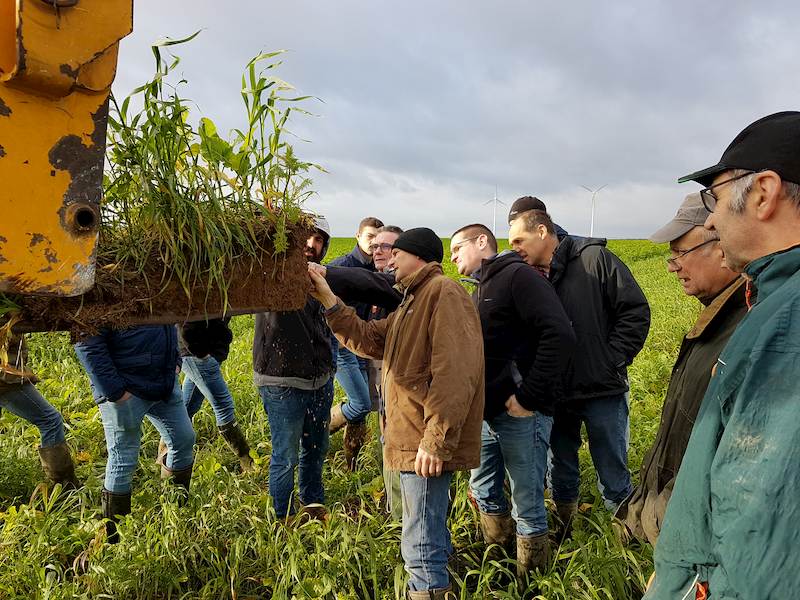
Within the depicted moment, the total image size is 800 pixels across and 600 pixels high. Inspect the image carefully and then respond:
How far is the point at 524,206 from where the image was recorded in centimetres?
393

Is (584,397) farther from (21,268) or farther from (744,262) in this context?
(21,268)

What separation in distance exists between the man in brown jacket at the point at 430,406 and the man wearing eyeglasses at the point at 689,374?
0.84 meters

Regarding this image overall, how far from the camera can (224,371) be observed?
6902mm

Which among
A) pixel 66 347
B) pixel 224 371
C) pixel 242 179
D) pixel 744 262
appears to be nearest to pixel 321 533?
pixel 242 179

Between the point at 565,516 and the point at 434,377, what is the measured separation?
192 cm

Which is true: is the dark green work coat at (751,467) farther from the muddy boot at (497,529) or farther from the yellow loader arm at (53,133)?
the muddy boot at (497,529)

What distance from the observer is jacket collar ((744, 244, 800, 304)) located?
1175mm

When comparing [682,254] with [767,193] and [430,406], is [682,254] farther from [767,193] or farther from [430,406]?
[430,406]

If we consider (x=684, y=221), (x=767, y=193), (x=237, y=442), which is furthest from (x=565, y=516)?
(x=767, y=193)

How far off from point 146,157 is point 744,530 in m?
1.93

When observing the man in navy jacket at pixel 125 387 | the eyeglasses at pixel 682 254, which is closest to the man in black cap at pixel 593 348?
the eyeglasses at pixel 682 254

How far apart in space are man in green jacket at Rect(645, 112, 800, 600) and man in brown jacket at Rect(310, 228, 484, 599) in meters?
1.27

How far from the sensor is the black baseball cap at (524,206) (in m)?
3.90

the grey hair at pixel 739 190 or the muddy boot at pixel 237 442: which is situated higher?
the grey hair at pixel 739 190
